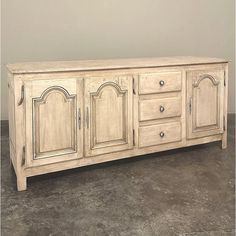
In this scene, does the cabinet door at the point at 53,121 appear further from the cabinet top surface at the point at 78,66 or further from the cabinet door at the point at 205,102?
the cabinet door at the point at 205,102

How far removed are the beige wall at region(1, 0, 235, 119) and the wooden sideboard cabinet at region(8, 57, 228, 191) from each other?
0.87m

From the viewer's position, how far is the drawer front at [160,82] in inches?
88.7

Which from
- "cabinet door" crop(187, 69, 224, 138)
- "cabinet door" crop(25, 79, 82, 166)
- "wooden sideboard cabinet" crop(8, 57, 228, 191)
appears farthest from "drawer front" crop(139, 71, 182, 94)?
"cabinet door" crop(25, 79, 82, 166)

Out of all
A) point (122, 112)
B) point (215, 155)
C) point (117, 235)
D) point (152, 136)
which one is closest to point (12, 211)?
point (117, 235)

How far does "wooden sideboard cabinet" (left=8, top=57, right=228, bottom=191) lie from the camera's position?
6.32 feet

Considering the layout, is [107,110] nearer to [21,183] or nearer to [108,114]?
[108,114]

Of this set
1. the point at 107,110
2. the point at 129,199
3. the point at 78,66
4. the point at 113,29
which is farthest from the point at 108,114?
the point at 113,29

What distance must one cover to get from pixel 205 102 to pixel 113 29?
3.84 feet

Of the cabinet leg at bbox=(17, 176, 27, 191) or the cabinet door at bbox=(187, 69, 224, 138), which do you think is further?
the cabinet door at bbox=(187, 69, 224, 138)

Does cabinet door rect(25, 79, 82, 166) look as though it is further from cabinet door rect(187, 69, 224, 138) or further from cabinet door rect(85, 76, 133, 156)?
cabinet door rect(187, 69, 224, 138)

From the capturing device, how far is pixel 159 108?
235 centimetres

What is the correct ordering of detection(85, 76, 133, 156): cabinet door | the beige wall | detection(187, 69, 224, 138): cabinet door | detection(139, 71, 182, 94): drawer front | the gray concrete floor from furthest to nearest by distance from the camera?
1. the beige wall
2. detection(187, 69, 224, 138): cabinet door
3. detection(139, 71, 182, 94): drawer front
4. detection(85, 76, 133, 156): cabinet door
5. the gray concrete floor

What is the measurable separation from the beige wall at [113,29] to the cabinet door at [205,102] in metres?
0.93

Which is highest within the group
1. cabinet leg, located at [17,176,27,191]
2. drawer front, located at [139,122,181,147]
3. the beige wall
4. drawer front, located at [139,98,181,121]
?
the beige wall
